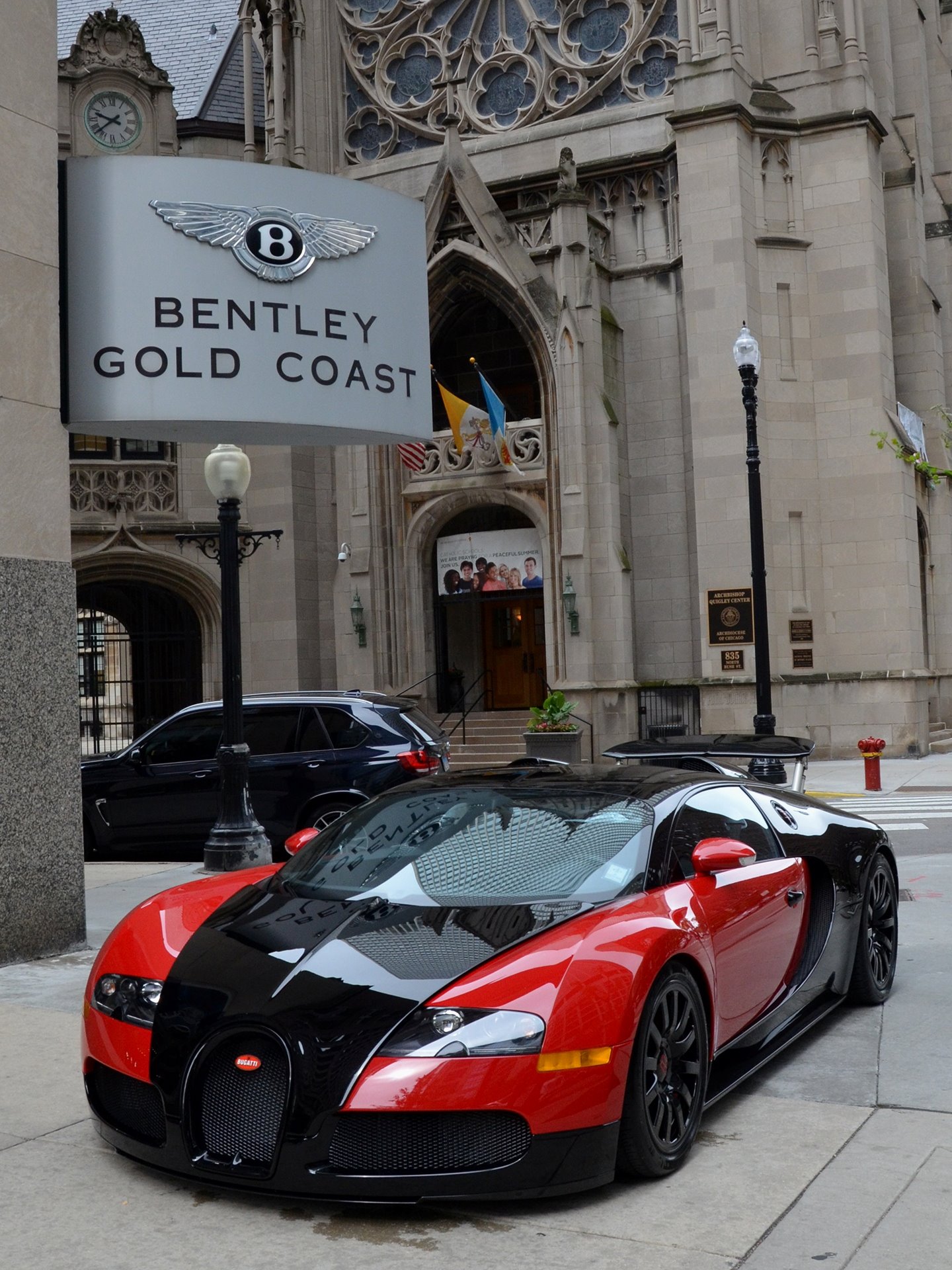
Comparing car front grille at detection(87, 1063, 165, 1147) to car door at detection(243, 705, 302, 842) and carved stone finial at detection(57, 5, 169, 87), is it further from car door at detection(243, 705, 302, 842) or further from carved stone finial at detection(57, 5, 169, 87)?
carved stone finial at detection(57, 5, 169, 87)

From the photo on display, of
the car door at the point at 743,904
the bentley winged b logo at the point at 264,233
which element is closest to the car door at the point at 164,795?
the bentley winged b logo at the point at 264,233

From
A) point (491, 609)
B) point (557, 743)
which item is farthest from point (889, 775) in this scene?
point (491, 609)

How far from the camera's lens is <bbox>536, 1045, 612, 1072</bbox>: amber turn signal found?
4.00 meters

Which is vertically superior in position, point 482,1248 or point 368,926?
point 368,926

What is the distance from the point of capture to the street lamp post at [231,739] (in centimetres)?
1141

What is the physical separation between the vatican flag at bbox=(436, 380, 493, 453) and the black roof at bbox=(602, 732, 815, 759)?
1691 centimetres

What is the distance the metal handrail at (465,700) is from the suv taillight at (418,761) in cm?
1274

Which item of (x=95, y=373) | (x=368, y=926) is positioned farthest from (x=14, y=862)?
(x=368, y=926)

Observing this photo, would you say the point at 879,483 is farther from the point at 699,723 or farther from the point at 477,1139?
the point at 477,1139

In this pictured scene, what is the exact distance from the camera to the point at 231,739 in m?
11.6

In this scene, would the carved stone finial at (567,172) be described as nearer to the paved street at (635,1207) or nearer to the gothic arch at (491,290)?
the gothic arch at (491,290)

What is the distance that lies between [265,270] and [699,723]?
17441 millimetres

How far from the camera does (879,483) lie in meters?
25.2

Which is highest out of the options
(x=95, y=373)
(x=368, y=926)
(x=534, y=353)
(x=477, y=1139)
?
(x=534, y=353)
